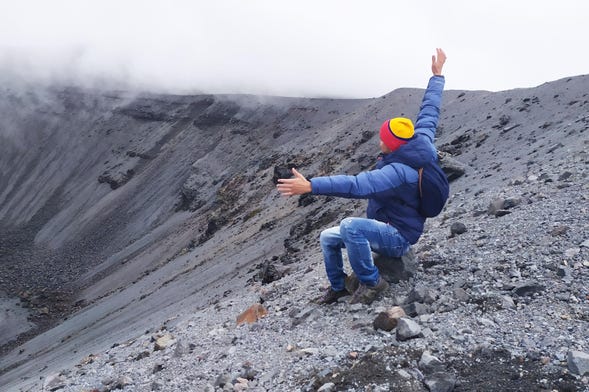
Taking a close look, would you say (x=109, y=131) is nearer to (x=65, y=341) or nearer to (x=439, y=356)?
(x=65, y=341)

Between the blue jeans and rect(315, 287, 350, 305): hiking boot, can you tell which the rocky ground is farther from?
the blue jeans

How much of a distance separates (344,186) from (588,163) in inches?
244

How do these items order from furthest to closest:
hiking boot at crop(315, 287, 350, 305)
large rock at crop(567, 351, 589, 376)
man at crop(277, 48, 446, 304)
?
hiking boot at crop(315, 287, 350, 305) < man at crop(277, 48, 446, 304) < large rock at crop(567, 351, 589, 376)

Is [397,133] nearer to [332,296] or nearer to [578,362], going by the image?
[332,296]

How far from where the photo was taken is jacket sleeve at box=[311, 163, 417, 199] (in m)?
6.12

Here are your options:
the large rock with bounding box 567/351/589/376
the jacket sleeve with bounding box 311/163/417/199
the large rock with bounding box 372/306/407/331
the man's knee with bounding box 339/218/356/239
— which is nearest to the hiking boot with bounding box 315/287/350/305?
the man's knee with bounding box 339/218/356/239

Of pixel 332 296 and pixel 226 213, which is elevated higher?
pixel 332 296

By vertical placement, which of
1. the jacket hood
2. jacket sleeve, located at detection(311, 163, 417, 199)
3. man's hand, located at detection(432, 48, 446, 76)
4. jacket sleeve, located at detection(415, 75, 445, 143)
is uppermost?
man's hand, located at detection(432, 48, 446, 76)

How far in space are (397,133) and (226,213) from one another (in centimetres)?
2396

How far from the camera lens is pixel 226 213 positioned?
98.9ft

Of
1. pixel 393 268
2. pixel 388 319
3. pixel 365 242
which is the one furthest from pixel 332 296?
pixel 388 319

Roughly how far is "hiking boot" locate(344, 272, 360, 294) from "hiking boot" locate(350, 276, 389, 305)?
225 millimetres

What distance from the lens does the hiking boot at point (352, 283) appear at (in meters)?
7.70

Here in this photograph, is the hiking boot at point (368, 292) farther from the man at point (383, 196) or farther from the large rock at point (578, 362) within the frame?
the large rock at point (578, 362)
